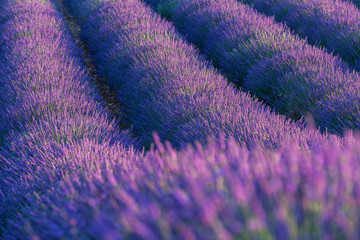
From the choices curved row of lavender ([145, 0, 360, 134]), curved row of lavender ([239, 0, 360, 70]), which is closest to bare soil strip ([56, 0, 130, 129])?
curved row of lavender ([145, 0, 360, 134])

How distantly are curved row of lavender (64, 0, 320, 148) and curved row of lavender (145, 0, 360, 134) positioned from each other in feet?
1.17

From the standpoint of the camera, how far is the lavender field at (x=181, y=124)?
3.68 ft

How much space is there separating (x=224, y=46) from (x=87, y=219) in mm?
4091

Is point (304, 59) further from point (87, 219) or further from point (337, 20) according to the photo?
point (87, 219)

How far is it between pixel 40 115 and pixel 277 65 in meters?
2.50

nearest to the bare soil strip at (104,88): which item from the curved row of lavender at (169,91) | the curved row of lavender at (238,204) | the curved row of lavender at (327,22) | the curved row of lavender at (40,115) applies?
the curved row of lavender at (169,91)

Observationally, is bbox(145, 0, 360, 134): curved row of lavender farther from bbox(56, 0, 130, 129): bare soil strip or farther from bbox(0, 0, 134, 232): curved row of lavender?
bbox(0, 0, 134, 232): curved row of lavender

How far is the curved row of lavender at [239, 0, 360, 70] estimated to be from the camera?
4859 mm

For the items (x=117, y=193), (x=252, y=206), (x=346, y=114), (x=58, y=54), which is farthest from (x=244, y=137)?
(x=58, y=54)

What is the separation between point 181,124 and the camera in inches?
128

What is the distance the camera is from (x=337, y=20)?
17.4 ft

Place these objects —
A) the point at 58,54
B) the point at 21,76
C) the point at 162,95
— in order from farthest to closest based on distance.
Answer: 1. the point at 58,54
2. the point at 21,76
3. the point at 162,95

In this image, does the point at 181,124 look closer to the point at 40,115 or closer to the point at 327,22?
the point at 40,115

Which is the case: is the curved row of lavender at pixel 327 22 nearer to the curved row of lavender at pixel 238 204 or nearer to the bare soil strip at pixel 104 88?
the bare soil strip at pixel 104 88
